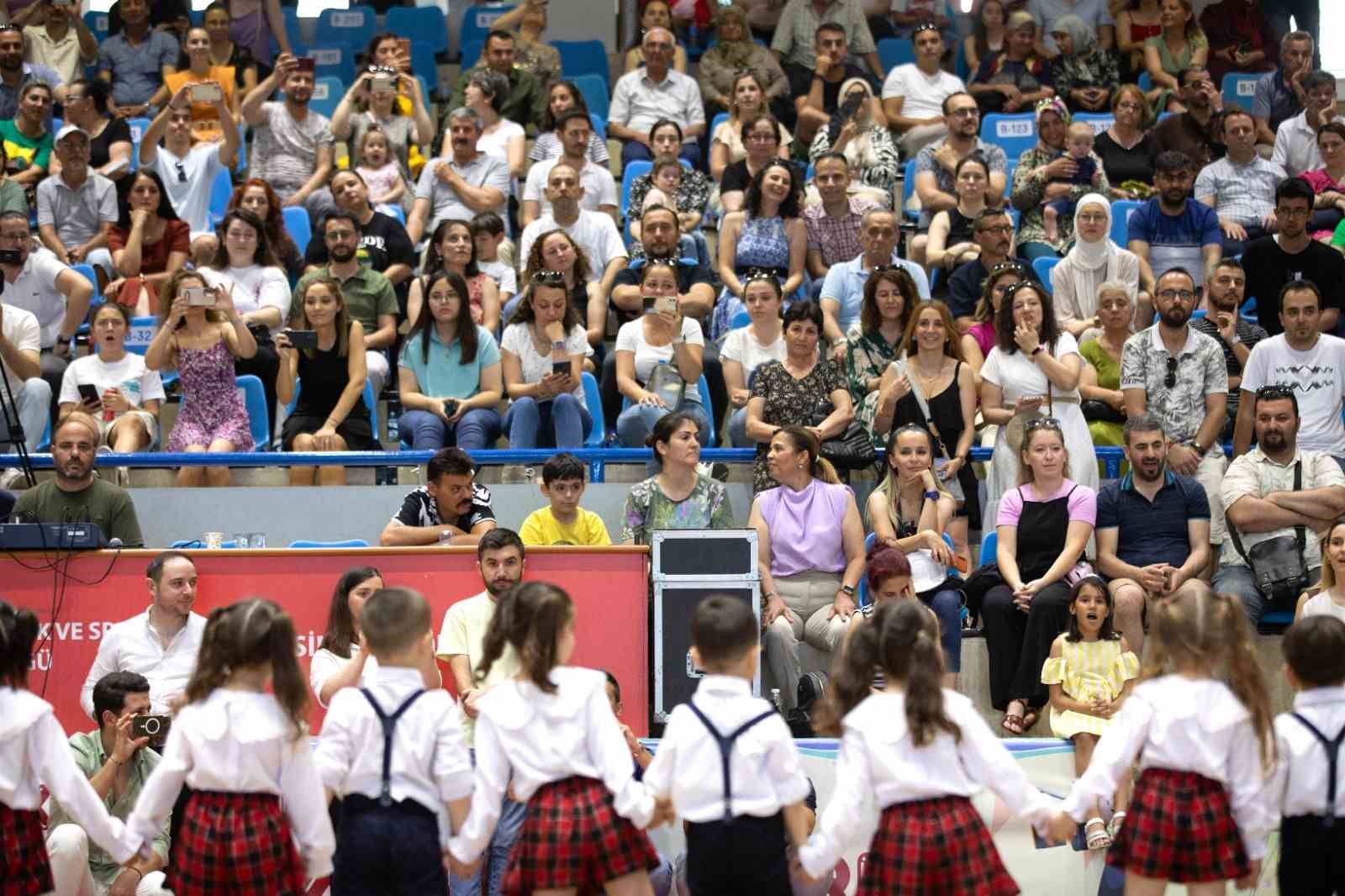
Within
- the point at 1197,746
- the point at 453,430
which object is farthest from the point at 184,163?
the point at 1197,746

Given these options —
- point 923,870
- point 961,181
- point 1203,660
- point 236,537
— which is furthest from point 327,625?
point 961,181

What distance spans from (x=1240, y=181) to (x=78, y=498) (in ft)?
24.2

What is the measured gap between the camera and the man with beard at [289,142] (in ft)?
40.0

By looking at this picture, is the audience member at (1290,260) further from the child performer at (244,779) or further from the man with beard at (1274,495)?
the child performer at (244,779)

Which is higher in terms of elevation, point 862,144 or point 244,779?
point 862,144

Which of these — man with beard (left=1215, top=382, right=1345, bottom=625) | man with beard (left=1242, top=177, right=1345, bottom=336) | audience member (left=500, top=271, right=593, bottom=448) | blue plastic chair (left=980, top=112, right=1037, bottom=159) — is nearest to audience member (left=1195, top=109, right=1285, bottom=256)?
man with beard (left=1242, top=177, right=1345, bottom=336)

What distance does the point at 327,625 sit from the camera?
751cm

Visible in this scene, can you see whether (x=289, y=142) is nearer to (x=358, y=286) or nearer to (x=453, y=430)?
(x=358, y=286)

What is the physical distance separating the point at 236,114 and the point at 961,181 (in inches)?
198

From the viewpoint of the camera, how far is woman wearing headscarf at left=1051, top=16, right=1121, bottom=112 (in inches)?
531

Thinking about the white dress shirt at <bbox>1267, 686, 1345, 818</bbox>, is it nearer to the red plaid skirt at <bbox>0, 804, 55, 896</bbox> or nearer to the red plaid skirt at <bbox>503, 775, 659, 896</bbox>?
the red plaid skirt at <bbox>503, 775, 659, 896</bbox>

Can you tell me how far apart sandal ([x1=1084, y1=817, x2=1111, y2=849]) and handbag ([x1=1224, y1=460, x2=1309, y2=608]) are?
6.12 feet

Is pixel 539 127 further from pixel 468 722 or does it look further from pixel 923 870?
pixel 923 870

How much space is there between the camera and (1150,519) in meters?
8.49
